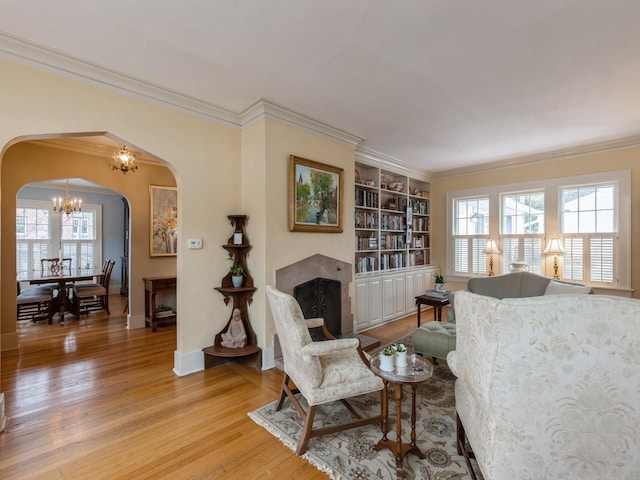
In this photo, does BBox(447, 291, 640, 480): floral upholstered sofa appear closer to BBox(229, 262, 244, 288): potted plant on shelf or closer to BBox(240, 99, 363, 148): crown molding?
BBox(229, 262, 244, 288): potted plant on shelf

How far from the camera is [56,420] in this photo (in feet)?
7.38

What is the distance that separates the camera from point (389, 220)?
214 inches

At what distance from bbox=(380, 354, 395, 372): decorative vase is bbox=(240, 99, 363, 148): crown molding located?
8.69 feet

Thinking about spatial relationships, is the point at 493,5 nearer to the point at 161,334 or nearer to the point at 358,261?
the point at 358,261

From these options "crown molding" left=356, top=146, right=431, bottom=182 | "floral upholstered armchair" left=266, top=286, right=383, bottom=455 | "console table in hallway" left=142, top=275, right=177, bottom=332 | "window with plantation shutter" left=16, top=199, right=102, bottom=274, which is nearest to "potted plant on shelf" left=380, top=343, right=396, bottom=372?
"floral upholstered armchair" left=266, top=286, right=383, bottom=455

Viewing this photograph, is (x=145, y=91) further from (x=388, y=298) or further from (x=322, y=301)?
(x=388, y=298)

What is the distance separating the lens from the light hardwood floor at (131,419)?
1798 mm

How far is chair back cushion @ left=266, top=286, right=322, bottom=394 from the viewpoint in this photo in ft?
6.38

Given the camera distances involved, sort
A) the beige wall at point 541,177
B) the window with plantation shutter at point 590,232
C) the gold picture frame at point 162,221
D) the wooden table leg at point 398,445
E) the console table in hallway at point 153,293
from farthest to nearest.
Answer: the gold picture frame at point 162,221 → the console table in hallway at point 153,293 → the window with plantation shutter at point 590,232 → the beige wall at point 541,177 → the wooden table leg at point 398,445

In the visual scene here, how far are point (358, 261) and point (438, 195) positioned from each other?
271cm

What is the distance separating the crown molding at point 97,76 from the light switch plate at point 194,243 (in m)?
1.34

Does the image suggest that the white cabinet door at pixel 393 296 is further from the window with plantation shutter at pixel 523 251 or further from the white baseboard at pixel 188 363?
the white baseboard at pixel 188 363

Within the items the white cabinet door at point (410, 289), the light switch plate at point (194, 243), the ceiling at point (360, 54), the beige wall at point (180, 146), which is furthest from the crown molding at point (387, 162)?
the light switch plate at point (194, 243)

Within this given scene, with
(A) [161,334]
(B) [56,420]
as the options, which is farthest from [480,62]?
(A) [161,334]
